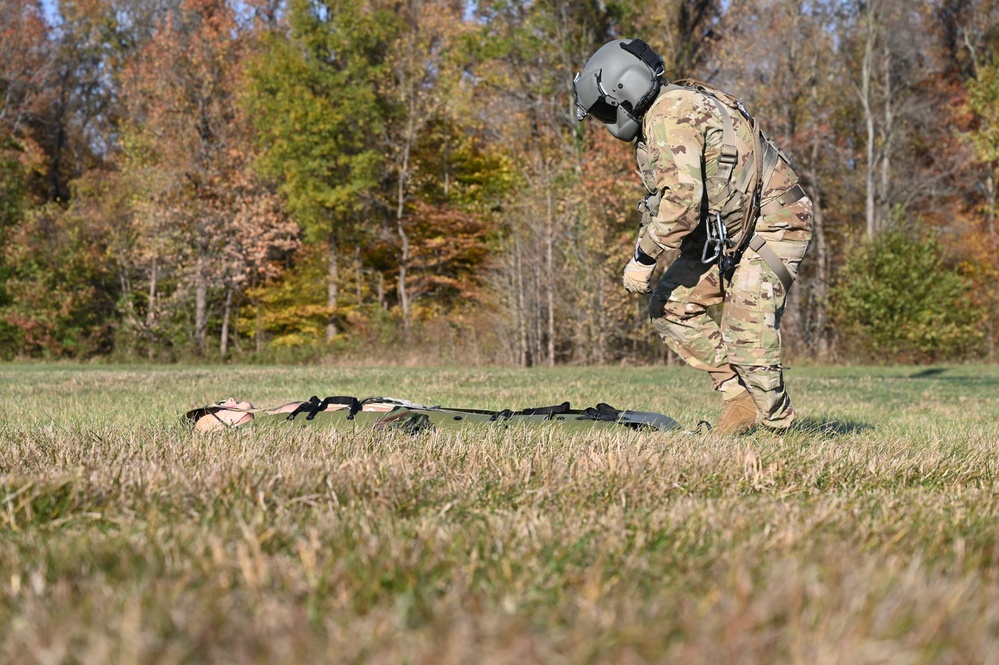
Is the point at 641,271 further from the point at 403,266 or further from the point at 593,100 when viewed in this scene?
the point at 403,266

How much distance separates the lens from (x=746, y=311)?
5.03 metres

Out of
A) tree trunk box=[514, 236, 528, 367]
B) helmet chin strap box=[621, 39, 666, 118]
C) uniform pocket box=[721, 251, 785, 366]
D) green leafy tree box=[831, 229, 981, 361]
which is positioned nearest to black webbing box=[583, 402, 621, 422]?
uniform pocket box=[721, 251, 785, 366]

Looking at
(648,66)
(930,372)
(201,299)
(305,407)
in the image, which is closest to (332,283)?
(201,299)

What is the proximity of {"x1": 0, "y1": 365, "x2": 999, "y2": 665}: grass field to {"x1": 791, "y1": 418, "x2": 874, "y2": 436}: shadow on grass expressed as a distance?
1503mm

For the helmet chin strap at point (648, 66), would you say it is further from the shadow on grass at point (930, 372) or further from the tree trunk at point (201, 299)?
the tree trunk at point (201, 299)

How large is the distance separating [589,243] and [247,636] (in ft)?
77.7

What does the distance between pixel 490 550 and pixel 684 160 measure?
9.77ft

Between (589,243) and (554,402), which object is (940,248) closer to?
(589,243)

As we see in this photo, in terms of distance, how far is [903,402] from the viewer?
31.4 feet

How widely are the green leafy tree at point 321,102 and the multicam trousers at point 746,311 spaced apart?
25554mm

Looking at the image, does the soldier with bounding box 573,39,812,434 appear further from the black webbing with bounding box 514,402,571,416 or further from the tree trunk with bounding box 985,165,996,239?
the tree trunk with bounding box 985,165,996,239

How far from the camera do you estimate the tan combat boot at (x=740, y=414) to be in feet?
17.5

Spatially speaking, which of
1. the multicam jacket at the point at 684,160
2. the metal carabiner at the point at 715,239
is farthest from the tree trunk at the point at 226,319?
the multicam jacket at the point at 684,160

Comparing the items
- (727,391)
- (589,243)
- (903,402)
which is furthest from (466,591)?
(589,243)
